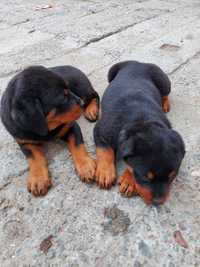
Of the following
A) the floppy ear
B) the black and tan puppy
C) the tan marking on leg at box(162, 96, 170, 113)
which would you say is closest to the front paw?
the black and tan puppy

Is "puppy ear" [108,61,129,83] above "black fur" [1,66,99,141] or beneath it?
beneath

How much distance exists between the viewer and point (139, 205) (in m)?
2.70

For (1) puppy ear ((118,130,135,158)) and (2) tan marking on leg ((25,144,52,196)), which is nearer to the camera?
(1) puppy ear ((118,130,135,158))

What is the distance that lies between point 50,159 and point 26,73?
2.73 feet

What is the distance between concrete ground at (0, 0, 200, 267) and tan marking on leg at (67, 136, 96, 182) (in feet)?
0.27

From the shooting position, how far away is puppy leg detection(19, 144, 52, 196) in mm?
2818

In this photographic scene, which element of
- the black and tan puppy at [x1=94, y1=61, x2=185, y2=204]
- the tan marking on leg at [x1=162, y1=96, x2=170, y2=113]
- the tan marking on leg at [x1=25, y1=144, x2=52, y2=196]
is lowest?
the tan marking on leg at [x1=162, y1=96, x2=170, y2=113]

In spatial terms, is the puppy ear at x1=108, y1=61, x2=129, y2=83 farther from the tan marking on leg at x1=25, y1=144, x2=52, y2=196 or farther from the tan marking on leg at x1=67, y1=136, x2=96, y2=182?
the tan marking on leg at x1=25, y1=144, x2=52, y2=196

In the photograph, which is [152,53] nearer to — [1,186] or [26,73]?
[26,73]

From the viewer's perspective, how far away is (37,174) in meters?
2.89

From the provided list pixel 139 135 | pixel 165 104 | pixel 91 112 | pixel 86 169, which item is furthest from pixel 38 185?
pixel 165 104

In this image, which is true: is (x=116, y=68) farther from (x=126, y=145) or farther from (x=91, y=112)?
(x=126, y=145)

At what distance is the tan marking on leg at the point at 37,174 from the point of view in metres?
2.82

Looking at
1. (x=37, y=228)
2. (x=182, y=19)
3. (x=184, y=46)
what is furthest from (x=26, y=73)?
(x=182, y=19)
